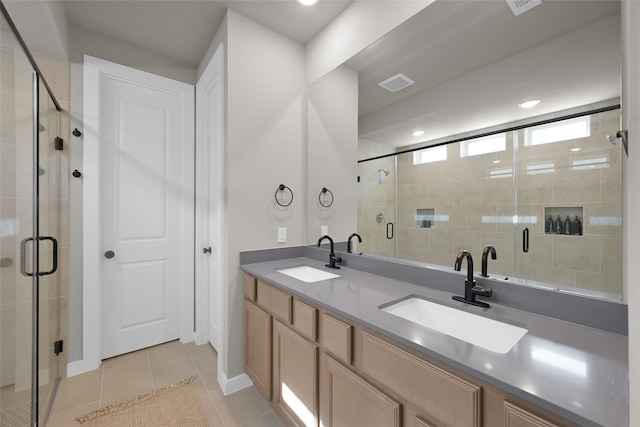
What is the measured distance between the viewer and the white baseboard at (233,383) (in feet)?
6.23

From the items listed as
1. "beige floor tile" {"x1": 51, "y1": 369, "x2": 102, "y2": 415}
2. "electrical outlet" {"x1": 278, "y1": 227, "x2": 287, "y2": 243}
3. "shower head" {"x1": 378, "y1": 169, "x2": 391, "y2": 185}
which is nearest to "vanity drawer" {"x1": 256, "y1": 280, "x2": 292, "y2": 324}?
"electrical outlet" {"x1": 278, "y1": 227, "x2": 287, "y2": 243}

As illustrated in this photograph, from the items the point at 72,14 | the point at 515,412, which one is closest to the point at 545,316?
the point at 515,412

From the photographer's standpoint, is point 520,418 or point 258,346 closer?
point 520,418

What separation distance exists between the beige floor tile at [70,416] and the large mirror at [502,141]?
208 centimetres

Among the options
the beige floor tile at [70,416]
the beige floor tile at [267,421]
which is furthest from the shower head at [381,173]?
the beige floor tile at [70,416]

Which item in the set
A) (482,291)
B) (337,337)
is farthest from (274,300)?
(482,291)

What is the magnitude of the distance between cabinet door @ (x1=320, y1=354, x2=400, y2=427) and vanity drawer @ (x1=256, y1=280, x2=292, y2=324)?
13.1 inches

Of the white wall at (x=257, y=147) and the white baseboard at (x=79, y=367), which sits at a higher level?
the white wall at (x=257, y=147)

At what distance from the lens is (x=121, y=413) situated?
1698mm

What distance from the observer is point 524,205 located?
1.17 metres

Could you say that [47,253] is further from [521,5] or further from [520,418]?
[521,5]

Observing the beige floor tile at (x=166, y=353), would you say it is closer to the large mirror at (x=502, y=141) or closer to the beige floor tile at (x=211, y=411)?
the beige floor tile at (x=211, y=411)

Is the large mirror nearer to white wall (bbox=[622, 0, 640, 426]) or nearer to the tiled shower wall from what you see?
the tiled shower wall

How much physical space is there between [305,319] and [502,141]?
1238mm
